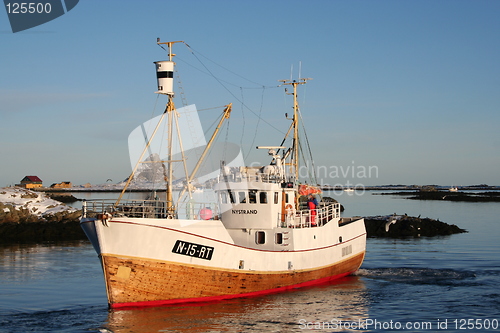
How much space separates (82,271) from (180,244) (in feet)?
40.0

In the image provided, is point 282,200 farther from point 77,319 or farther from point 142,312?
point 77,319

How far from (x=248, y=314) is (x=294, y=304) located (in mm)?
3021

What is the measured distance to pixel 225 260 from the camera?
938 inches

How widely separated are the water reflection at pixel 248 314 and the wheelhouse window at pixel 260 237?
2.66 metres

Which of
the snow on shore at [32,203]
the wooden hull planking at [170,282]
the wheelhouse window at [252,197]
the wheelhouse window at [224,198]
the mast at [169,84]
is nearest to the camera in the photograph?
the wooden hull planking at [170,282]

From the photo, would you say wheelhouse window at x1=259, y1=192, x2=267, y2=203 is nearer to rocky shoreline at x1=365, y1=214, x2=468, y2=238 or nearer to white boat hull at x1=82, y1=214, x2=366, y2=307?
white boat hull at x1=82, y1=214, x2=366, y2=307

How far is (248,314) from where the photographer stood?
73.9 ft

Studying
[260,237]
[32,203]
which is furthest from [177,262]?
[32,203]

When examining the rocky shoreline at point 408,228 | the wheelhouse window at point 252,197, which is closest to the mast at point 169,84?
the wheelhouse window at point 252,197

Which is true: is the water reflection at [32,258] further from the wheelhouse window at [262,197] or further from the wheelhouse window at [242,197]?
the wheelhouse window at [262,197]

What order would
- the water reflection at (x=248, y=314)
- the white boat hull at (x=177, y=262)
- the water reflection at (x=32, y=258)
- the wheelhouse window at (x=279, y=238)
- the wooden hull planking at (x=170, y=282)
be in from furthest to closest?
the water reflection at (x=32, y=258), the wheelhouse window at (x=279, y=238), the wooden hull planking at (x=170, y=282), the white boat hull at (x=177, y=262), the water reflection at (x=248, y=314)

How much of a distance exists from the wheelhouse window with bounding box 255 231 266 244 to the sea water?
275 cm

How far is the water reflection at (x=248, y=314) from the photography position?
20578 millimetres

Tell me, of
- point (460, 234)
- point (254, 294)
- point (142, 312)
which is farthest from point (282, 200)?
point (460, 234)
